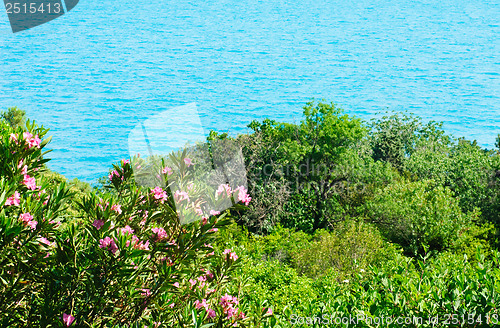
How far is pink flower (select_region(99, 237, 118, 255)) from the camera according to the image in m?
3.70

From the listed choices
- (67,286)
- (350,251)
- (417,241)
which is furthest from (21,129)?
(417,241)

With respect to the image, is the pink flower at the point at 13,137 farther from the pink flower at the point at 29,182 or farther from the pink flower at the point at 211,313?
the pink flower at the point at 211,313

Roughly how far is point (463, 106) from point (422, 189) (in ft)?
120

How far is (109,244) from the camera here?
146 inches

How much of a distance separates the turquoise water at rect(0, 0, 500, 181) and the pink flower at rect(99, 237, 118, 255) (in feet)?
129

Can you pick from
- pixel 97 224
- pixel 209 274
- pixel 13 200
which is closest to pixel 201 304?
pixel 209 274

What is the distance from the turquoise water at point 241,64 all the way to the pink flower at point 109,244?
39343 millimetres

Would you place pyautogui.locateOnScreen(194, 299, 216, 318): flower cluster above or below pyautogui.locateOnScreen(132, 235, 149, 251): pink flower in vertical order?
below

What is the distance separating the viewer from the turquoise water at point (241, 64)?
4788cm

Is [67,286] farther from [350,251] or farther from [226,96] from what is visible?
[226,96]

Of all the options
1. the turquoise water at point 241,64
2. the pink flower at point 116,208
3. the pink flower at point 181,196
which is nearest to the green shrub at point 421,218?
the pink flower at point 181,196

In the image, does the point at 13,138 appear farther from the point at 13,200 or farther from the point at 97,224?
the point at 97,224

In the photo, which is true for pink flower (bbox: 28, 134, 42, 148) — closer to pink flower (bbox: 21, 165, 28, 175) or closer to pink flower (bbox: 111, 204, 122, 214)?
pink flower (bbox: 21, 165, 28, 175)

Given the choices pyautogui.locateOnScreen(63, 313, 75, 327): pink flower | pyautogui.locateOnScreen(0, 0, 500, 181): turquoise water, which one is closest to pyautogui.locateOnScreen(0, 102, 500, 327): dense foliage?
pyautogui.locateOnScreen(63, 313, 75, 327): pink flower
